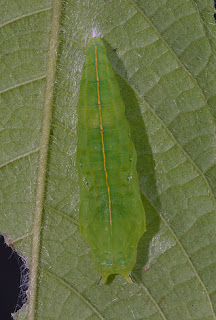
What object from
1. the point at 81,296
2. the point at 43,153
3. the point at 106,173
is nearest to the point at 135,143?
the point at 106,173

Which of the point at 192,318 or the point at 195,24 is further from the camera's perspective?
the point at 192,318

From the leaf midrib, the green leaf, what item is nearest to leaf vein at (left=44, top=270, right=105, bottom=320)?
the green leaf

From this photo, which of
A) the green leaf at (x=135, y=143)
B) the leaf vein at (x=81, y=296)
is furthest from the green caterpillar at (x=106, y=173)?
the leaf vein at (x=81, y=296)

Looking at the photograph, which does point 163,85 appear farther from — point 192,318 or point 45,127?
point 192,318

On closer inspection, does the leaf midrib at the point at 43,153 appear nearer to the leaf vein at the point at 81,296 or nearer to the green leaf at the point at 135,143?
the green leaf at the point at 135,143

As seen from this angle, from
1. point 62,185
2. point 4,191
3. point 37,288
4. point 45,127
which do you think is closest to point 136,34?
point 45,127

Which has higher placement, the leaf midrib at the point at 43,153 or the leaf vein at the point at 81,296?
the leaf midrib at the point at 43,153

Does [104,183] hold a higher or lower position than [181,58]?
lower
